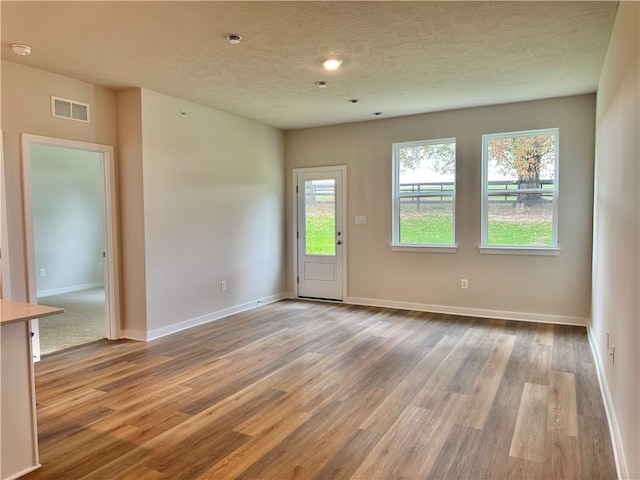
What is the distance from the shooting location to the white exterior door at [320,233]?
6.46m

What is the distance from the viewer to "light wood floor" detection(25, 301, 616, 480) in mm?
2307

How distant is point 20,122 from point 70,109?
0.50 m

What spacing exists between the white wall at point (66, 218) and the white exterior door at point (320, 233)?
11.1 ft

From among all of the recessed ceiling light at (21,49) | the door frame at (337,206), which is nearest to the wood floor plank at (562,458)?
the door frame at (337,206)

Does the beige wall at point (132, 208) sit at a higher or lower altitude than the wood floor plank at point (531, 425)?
higher

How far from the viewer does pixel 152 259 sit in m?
4.61

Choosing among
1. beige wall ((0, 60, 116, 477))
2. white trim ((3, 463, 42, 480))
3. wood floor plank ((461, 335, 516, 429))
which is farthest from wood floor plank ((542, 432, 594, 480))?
beige wall ((0, 60, 116, 477))

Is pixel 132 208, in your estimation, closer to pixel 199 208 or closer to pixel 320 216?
pixel 199 208

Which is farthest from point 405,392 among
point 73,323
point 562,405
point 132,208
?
point 73,323

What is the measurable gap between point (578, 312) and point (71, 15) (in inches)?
219

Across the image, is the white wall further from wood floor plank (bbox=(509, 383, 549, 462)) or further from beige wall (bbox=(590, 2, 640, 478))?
beige wall (bbox=(590, 2, 640, 478))

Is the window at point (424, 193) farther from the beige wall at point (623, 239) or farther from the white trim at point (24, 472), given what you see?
the white trim at point (24, 472)

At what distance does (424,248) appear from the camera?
579cm

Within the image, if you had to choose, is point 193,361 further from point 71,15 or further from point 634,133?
point 634,133
